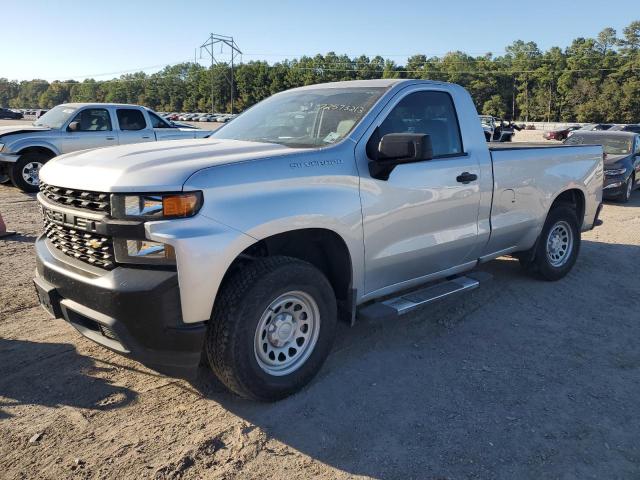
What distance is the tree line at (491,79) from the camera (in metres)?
92.1

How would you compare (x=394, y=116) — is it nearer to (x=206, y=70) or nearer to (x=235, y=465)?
(x=235, y=465)

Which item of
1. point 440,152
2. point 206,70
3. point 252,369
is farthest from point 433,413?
point 206,70

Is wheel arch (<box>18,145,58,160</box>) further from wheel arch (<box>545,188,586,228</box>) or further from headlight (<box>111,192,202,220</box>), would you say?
wheel arch (<box>545,188,586,228</box>)

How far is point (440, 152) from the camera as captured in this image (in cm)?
441

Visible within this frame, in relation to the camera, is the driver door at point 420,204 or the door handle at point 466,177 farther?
the door handle at point 466,177

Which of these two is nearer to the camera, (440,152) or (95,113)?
(440,152)

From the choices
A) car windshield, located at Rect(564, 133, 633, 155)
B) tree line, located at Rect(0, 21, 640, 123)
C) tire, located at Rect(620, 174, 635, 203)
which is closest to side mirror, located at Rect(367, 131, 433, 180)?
tire, located at Rect(620, 174, 635, 203)

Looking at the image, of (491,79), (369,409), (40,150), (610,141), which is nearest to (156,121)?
(40,150)

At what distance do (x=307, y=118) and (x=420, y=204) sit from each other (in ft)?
3.68

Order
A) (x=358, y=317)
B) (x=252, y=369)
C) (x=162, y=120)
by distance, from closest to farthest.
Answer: (x=252, y=369) → (x=358, y=317) → (x=162, y=120)

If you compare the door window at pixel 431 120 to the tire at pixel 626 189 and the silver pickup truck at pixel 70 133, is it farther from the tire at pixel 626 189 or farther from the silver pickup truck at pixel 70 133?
the tire at pixel 626 189

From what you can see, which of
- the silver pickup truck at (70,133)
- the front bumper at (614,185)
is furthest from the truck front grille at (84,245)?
the front bumper at (614,185)

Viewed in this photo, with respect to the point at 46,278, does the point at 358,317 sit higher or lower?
lower

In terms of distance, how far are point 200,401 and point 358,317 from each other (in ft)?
4.20
